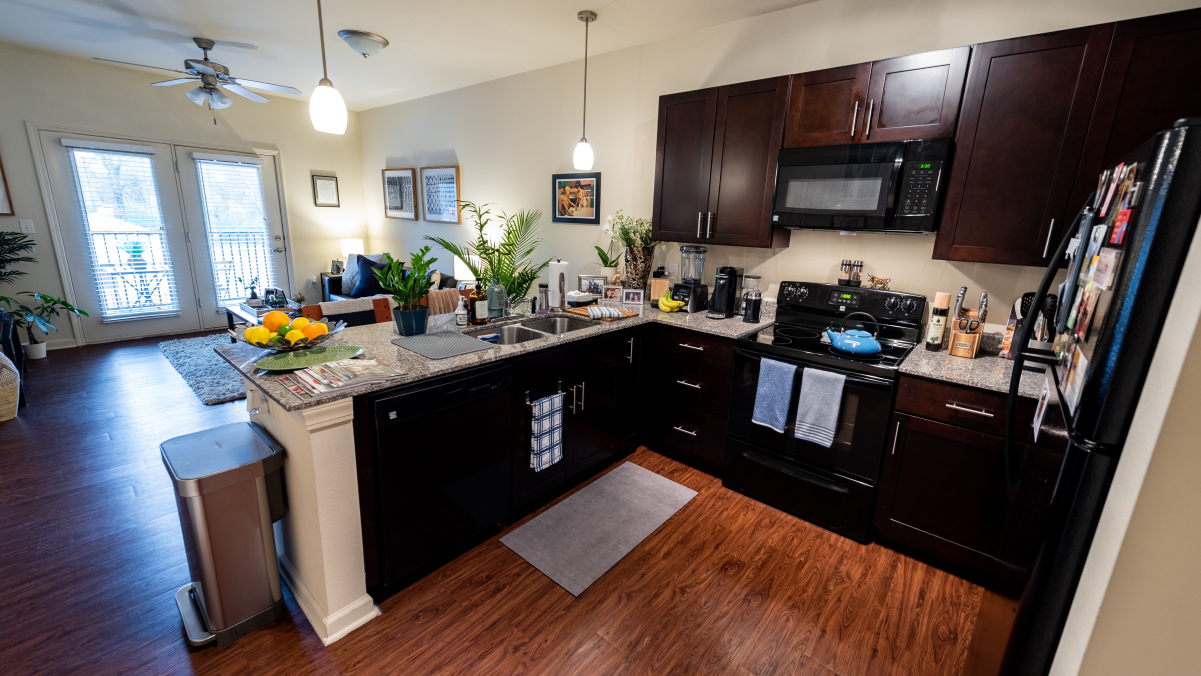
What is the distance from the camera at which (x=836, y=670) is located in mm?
1601

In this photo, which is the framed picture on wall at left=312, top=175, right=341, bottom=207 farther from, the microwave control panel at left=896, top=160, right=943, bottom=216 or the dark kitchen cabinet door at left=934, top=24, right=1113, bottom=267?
the dark kitchen cabinet door at left=934, top=24, right=1113, bottom=267

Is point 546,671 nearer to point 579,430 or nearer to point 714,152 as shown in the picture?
point 579,430

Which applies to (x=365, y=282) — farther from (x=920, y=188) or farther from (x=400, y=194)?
(x=920, y=188)

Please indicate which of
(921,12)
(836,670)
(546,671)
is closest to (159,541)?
(546,671)

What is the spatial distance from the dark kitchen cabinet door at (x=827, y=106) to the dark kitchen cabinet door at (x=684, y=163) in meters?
0.49

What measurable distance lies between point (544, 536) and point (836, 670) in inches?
49.8

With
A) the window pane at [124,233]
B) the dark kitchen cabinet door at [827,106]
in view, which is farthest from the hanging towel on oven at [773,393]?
the window pane at [124,233]

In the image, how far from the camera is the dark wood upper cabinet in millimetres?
2592

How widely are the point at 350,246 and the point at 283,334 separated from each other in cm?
525

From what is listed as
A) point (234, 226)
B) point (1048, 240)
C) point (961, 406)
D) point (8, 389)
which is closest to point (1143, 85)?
point (1048, 240)

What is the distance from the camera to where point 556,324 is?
280 centimetres

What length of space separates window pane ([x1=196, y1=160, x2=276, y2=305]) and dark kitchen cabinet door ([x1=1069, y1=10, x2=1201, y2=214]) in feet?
24.0

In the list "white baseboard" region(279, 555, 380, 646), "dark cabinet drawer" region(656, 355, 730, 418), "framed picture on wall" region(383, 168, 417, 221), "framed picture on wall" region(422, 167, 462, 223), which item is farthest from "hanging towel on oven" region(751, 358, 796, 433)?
"framed picture on wall" region(383, 168, 417, 221)

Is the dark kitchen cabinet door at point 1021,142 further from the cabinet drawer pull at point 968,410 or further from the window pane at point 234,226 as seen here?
the window pane at point 234,226
